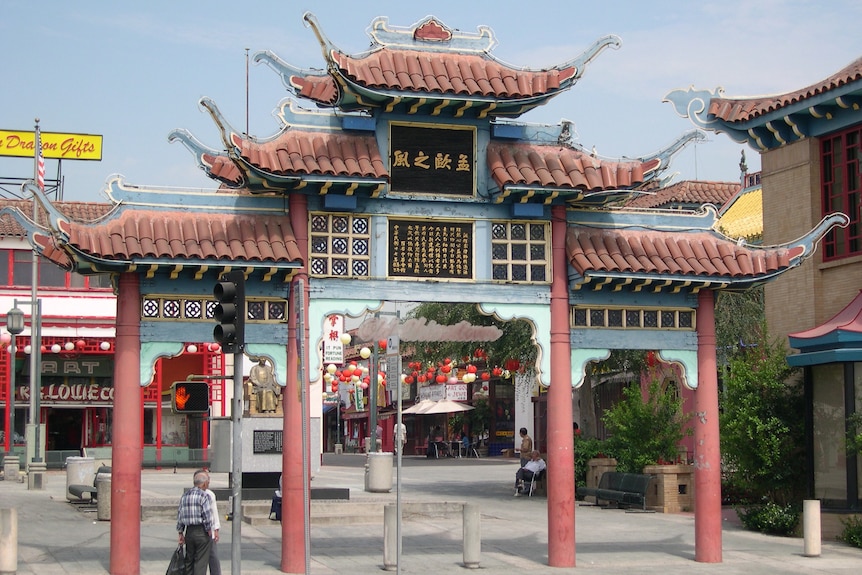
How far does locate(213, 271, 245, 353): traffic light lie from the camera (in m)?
13.5

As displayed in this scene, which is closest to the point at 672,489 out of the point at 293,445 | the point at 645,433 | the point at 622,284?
the point at 645,433

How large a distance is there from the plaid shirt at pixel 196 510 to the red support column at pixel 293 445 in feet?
6.66

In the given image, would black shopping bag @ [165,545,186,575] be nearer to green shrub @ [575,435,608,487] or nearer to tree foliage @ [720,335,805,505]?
tree foliage @ [720,335,805,505]

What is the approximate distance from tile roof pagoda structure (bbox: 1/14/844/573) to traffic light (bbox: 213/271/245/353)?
2.61 meters

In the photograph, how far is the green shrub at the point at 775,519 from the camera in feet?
73.3

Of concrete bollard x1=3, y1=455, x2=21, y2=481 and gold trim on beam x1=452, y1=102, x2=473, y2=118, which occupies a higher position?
gold trim on beam x1=452, y1=102, x2=473, y2=118

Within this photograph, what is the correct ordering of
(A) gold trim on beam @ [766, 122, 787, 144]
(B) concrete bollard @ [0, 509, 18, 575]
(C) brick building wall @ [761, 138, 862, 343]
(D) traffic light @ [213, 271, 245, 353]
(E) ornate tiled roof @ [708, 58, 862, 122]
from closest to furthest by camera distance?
(D) traffic light @ [213, 271, 245, 353] → (B) concrete bollard @ [0, 509, 18, 575] → (E) ornate tiled roof @ [708, 58, 862, 122] → (C) brick building wall @ [761, 138, 862, 343] → (A) gold trim on beam @ [766, 122, 787, 144]

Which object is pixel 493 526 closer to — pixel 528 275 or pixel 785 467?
pixel 785 467

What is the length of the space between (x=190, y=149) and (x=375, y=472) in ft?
52.7

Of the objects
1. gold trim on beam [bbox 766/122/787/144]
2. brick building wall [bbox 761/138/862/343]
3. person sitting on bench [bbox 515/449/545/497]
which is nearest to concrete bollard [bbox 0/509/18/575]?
brick building wall [bbox 761/138/862/343]

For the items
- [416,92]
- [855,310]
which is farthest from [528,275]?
[855,310]

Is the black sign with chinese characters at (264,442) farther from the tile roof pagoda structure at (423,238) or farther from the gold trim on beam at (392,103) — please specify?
the gold trim on beam at (392,103)

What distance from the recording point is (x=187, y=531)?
1472 cm

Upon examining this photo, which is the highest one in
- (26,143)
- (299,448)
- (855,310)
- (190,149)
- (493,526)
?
(26,143)
